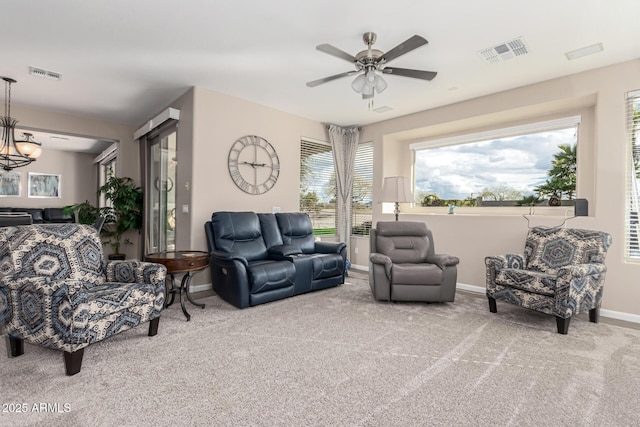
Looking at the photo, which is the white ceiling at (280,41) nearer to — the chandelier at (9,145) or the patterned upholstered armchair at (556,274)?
the chandelier at (9,145)

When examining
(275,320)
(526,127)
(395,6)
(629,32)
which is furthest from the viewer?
(526,127)

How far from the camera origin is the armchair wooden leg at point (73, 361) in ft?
6.46

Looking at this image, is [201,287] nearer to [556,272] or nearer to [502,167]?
[556,272]

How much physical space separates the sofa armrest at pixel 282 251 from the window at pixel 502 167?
8.85 ft

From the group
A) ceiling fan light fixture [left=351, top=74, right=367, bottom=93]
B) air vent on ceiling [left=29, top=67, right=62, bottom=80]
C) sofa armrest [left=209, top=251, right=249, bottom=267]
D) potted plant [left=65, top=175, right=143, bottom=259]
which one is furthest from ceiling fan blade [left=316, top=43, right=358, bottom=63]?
potted plant [left=65, top=175, right=143, bottom=259]

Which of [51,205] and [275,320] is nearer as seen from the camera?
[275,320]

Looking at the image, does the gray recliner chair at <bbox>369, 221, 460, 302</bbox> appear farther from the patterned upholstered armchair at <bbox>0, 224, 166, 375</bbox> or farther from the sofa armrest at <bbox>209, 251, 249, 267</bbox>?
the patterned upholstered armchair at <bbox>0, 224, 166, 375</bbox>

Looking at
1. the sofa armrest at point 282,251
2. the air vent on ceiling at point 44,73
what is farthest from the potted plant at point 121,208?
the sofa armrest at point 282,251

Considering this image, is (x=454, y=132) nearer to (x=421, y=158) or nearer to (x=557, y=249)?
(x=421, y=158)

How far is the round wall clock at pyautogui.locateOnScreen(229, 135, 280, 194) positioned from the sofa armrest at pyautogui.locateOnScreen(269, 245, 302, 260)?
1101mm

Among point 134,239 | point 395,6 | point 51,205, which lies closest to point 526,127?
A: point 395,6

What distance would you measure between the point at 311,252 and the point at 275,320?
5.34 ft

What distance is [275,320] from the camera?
3.01m

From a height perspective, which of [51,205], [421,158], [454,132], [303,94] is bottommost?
[51,205]
